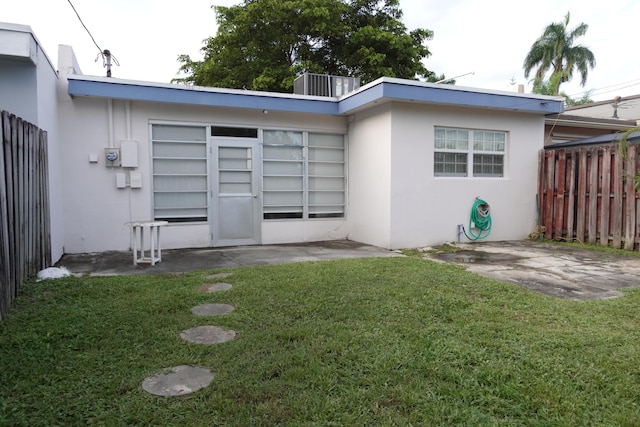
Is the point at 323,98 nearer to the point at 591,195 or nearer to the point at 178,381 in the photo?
the point at 591,195

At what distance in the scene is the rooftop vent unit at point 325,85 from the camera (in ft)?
30.6

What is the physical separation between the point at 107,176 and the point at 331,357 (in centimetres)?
629

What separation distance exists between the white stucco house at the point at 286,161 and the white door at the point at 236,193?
0.07 ft

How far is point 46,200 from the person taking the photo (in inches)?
219

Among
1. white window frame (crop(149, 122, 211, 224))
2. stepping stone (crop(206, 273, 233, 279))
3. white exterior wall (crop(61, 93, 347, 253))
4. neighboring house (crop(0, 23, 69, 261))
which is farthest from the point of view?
white window frame (crop(149, 122, 211, 224))

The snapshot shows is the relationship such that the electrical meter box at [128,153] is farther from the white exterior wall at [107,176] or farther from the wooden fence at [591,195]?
the wooden fence at [591,195]

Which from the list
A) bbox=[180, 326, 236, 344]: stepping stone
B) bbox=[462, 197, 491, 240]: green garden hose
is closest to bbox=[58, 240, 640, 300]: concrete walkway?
bbox=[462, 197, 491, 240]: green garden hose

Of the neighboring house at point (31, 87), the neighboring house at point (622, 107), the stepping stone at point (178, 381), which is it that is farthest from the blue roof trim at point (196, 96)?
the neighboring house at point (622, 107)

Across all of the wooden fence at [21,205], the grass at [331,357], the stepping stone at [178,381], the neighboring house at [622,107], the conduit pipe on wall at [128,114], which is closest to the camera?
the grass at [331,357]

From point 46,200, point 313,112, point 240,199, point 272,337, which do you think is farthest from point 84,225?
point 272,337

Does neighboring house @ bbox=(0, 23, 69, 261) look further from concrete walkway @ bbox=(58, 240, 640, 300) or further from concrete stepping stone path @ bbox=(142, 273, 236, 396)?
concrete stepping stone path @ bbox=(142, 273, 236, 396)

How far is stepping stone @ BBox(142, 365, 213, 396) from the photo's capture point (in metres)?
2.35

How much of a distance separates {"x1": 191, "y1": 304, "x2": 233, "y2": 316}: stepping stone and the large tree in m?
12.8

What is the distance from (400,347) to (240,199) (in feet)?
19.7
